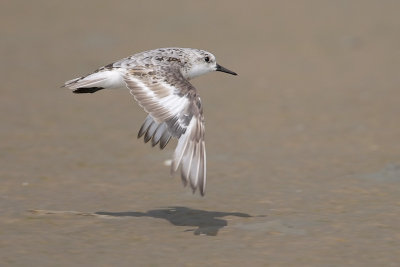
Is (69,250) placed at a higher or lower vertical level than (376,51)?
lower

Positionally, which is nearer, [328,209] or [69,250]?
[69,250]

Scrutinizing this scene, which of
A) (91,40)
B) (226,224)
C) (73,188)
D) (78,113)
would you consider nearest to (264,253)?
(226,224)

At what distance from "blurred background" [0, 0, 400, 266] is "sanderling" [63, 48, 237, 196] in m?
0.61

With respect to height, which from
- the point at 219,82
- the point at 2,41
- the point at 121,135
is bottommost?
the point at 121,135

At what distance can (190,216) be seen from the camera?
7414 millimetres

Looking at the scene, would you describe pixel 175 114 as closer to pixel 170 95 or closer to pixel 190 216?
pixel 170 95

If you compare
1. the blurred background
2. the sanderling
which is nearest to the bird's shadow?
the blurred background

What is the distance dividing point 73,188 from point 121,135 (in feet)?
7.75

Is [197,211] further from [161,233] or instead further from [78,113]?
[78,113]

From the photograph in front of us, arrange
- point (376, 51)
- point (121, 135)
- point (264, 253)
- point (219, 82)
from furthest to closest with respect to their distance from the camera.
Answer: point (376, 51) → point (219, 82) → point (121, 135) → point (264, 253)

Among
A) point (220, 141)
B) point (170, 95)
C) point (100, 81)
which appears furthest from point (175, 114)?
point (220, 141)

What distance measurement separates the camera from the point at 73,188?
835cm

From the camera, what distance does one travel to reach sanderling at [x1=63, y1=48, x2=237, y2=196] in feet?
22.3

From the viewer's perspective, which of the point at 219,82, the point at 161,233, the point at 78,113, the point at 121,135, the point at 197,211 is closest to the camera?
the point at 161,233
